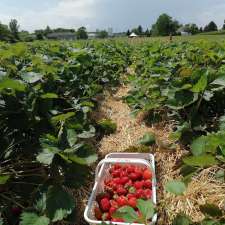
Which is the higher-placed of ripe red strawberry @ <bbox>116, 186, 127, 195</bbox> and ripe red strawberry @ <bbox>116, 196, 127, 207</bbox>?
ripe red strawberry @ <bbox>116, 196, 127, 207</bbox>

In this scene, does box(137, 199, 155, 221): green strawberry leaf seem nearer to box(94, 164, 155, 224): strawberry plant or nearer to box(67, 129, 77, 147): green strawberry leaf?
box(94, 164, 155, 224): strawberry plant

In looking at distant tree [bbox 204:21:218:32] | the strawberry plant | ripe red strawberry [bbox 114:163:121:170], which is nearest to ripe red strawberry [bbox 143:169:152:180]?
the strawberry plant

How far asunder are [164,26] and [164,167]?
2914 inches

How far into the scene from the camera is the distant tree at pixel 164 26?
2869 inches

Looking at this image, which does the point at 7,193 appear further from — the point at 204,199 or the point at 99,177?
the point at 204,199

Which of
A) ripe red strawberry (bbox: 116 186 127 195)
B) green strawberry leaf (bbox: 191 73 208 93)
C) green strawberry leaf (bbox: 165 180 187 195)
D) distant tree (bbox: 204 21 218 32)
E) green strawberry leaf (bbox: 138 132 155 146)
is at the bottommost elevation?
distant tree (bbox: 204 21 218 32)

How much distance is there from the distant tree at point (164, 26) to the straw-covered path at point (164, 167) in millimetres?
69496

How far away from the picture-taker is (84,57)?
4605 millimetres

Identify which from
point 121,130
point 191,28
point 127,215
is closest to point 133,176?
point 127,215

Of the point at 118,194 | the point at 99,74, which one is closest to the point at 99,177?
the point at 118,194

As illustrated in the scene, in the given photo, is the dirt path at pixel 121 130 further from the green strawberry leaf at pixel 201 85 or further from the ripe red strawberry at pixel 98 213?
the ripe red strawberry at pixel 98 213

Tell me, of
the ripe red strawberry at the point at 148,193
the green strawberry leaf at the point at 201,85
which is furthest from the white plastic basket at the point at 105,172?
the green strawberry leaf at the point at 201,85

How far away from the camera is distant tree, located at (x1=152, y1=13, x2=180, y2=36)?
239 ft

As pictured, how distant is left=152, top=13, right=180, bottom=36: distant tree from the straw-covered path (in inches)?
2736
